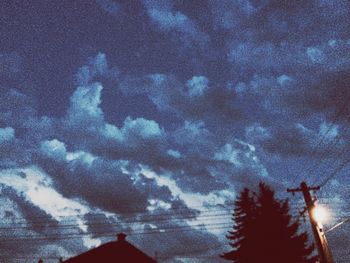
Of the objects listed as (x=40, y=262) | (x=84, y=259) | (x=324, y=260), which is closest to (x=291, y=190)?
(x=324, y=260)

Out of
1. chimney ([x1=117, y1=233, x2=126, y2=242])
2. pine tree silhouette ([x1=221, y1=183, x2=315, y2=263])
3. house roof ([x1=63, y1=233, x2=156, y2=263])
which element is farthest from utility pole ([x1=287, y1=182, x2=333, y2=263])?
chimney ([x1=117, y1=233, x2=126, y2=242])

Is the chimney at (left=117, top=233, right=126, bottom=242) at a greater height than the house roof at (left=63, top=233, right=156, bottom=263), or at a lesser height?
greater

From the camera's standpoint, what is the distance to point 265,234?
85.1 ft

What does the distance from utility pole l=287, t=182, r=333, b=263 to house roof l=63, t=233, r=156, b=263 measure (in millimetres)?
18375

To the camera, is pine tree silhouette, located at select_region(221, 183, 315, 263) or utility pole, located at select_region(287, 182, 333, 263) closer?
utility pole, located at select_region(287, 182, 333, 263)

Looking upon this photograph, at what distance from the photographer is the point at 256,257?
995 inches

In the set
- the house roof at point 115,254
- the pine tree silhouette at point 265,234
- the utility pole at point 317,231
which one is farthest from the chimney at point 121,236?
the utility pole at point 317,231

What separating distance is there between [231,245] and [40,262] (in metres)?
29.5

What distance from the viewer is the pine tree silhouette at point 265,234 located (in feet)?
83.6

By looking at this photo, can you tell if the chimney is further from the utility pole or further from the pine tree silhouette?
the utility pole

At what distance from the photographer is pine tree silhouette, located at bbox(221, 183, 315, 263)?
2548 centimetres

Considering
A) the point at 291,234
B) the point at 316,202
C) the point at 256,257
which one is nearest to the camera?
the point at 316,202

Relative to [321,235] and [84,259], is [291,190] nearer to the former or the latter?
[321,235]

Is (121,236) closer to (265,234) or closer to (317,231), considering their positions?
(265,234)
